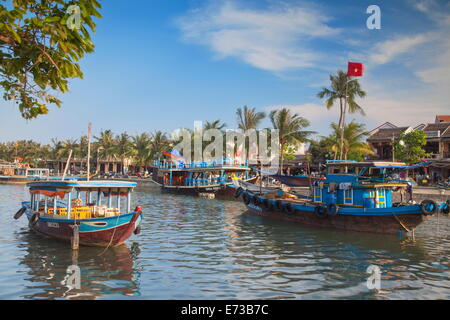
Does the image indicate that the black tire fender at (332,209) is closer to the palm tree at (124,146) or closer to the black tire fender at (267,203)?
the black tire fender at (267,203)

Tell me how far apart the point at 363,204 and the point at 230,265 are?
9218 millimetres

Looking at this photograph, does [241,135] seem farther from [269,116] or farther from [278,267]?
[278,267]

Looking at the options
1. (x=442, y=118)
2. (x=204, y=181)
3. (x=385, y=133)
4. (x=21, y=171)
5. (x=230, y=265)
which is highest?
(x=442, y=118)

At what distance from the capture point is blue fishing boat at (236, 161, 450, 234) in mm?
16234

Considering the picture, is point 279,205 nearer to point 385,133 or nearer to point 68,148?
point 385,133

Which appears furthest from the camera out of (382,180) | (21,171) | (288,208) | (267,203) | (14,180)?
(21,171)

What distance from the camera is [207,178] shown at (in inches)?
1608

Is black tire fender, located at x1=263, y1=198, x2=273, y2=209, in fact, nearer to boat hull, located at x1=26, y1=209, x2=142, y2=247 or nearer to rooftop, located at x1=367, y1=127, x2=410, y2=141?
boat hull, located at x1=26, y1=209, x2=142, y2=247

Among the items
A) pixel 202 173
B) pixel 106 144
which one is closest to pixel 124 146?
pixel 106 144

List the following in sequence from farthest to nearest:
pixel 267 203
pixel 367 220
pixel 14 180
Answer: pixel 14 180, pixel 267 203, pixel 367 220

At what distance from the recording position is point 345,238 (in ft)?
53.6

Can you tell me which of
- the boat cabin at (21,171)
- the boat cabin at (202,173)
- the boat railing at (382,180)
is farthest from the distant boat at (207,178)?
the boat cabin at (21,171)
